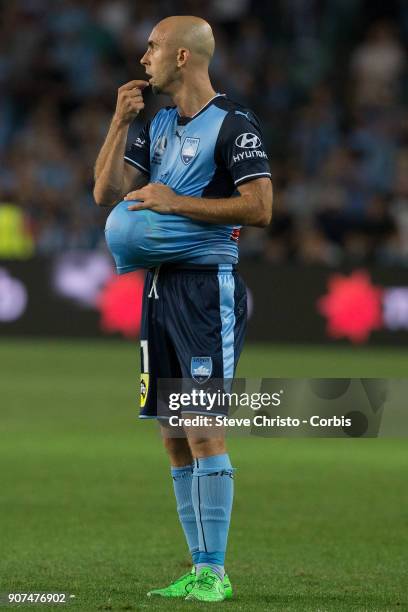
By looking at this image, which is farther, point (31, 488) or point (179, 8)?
point (179, 8)

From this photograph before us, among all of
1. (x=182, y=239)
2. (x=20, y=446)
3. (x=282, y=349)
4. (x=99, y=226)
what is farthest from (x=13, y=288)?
(x=182, y=239)

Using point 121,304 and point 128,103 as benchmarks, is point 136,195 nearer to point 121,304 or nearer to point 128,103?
point 128,103

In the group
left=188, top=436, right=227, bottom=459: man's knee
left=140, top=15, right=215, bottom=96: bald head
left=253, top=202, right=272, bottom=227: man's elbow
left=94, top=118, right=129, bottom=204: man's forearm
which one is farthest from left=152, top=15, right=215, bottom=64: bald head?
left=188, top=436, right=227, bottom=459: man's knee

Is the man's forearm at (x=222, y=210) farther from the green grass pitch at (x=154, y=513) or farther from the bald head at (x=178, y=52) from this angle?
the green grass pitch at (x=154, y=513)

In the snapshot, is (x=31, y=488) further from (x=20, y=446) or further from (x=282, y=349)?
(x=282, y=349)

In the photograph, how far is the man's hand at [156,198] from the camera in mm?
5422

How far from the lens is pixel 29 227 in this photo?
20.1m

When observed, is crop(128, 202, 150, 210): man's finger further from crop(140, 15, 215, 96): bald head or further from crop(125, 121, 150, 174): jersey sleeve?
crop(140, 15, 215, 96): bald head

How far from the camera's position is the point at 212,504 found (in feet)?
17.8

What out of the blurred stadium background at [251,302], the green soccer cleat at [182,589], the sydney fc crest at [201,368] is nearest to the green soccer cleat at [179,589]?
the green soccer cleat at [182,589]

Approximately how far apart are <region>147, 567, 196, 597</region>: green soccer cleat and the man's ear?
6.46 ft

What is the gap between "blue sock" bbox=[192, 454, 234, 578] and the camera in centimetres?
543

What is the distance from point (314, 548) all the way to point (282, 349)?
35.0ft

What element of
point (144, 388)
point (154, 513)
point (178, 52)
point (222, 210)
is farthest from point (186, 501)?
point (154, 513)
